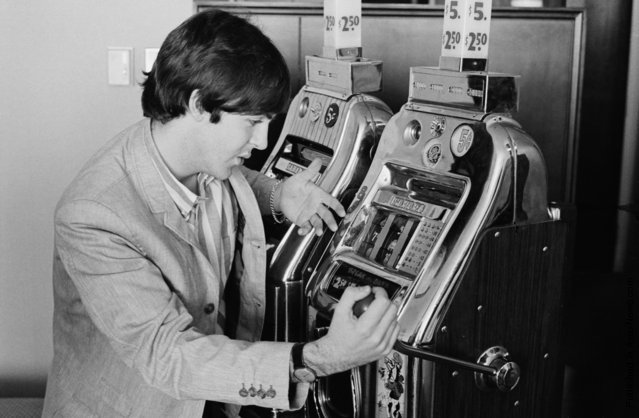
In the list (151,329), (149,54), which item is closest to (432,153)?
(151,329)

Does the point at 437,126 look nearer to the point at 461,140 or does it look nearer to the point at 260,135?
the point at 461,140

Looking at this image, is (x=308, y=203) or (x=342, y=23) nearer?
(x=308, y=203)

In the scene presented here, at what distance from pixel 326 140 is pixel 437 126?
1.57 feet

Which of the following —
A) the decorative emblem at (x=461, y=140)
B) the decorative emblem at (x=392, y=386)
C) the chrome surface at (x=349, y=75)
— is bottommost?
the decorative emblem at (x=392, y=386)

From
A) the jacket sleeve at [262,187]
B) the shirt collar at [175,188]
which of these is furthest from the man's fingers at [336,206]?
the shirt collar at [175,188]

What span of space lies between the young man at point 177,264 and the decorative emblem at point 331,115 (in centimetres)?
Answer: 41

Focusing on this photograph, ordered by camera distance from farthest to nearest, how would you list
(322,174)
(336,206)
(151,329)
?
(322,174), (336,206), (151,329)

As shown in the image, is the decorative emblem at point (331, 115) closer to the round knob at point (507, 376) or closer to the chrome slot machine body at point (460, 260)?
the chrome slot machine body at point (460, 260)

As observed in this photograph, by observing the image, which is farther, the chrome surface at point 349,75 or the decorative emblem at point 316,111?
the decorative emblem at point 316,111

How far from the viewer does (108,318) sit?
5.17 feet

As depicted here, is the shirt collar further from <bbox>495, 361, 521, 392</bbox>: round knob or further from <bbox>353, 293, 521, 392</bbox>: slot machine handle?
<bbox>495, 361, 521, 392</bbox>: round knob

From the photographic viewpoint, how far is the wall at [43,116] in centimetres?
324

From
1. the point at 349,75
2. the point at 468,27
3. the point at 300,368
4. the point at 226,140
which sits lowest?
the point at 300,368

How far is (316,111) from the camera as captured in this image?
7.79 ft
